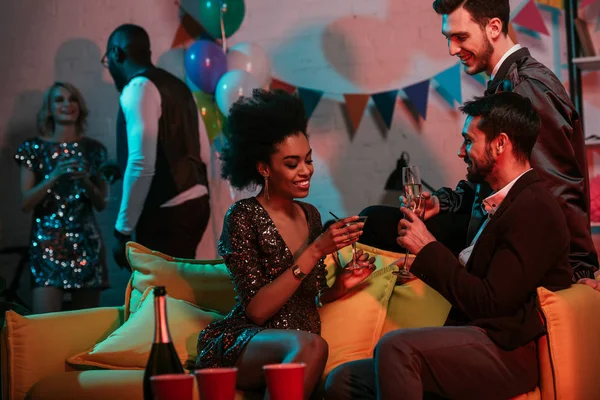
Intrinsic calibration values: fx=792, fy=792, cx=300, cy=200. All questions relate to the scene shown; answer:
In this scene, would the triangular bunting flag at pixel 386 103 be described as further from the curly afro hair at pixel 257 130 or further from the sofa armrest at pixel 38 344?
the sofa armrest at pixel 38 344

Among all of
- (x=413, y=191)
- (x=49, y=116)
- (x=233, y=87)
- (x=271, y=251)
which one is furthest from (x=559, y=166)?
(x=49, y=116)

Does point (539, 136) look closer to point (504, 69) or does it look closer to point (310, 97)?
point (504, 69)

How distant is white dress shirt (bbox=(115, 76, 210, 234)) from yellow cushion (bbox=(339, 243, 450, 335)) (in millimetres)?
2160

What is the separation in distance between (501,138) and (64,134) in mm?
3475

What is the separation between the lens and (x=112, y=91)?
19.1 feet

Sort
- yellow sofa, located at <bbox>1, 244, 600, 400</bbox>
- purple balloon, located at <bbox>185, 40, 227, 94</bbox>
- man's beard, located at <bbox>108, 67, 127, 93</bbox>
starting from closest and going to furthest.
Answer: yellow sofa, located at <bbox>1, 244, 600, 400</bbox> → man's beard, located at <bbox>108, 67, 127, 93</bbox> → purple balloon, located at <bbox>185, 40, 227, 94</bbox>

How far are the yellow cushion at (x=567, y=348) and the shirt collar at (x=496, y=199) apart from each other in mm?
288

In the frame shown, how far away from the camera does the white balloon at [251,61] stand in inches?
191

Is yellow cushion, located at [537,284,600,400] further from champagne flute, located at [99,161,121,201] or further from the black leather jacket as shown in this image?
champagne flute, located at [99,161,121,201]

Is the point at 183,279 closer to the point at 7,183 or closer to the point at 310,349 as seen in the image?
the point at 310,349

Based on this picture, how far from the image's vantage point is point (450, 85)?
196 inches

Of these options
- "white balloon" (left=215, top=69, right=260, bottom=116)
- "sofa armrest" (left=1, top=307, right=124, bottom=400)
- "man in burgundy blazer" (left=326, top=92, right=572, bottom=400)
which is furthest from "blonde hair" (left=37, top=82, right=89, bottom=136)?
"man in burgundy blazer" (left=326, top=92, right=572, bottom=400)

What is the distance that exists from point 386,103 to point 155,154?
4.97 feet

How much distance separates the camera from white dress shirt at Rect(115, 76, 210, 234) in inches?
181
